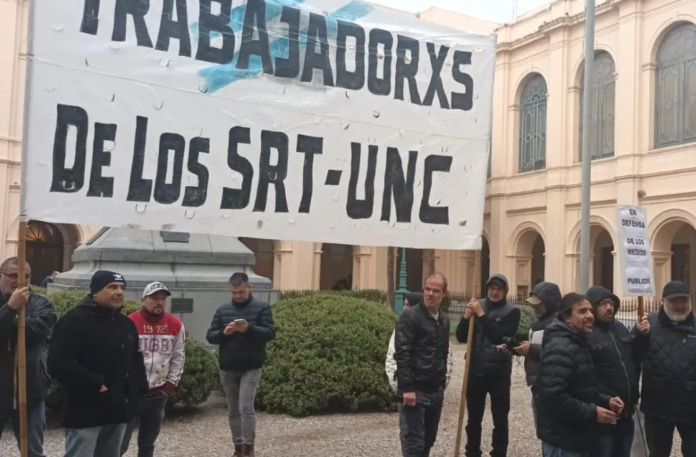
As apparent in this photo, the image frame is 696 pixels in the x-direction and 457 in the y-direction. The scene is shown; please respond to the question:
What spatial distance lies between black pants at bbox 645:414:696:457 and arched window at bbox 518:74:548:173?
75.5ft

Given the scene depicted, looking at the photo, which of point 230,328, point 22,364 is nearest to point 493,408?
point 230,328

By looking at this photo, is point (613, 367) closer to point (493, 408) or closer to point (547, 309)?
point (547, 309)

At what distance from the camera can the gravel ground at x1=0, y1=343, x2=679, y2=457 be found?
20.9 feet

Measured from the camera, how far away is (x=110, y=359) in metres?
3.78

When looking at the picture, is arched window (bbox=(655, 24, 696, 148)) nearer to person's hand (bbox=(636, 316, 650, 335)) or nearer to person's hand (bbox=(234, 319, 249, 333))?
person's hand (bbox=(636, 316, 650, 335))

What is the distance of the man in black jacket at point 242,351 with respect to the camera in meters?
5.70

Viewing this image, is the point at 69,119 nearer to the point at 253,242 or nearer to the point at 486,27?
the point at 253,242

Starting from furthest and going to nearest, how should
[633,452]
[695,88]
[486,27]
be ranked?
[486,27], [695,88], [633,452]

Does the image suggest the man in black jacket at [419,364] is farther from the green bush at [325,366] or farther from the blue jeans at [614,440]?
the green bush at [325,366]

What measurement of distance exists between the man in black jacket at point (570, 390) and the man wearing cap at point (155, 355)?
254 centimetres

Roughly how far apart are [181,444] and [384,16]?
4.28 m

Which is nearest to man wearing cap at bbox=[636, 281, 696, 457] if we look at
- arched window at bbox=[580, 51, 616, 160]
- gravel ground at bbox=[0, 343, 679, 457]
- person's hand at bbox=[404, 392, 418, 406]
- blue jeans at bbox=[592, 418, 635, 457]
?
blue jeans at bbox=[592, 418, 635, 457]

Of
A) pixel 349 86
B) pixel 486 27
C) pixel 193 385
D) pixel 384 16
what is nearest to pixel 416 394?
pixel 349 86

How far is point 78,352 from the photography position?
3.70 metres
